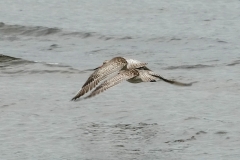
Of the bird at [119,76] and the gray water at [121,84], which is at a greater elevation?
the bird at [119,76]

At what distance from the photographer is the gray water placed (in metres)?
8.59

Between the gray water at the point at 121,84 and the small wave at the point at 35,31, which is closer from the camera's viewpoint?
the gray water at the point at 121,84

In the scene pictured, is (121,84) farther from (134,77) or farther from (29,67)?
(134,77)

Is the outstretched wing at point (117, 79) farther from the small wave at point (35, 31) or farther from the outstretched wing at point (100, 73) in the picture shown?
the small wave at point (35, 31)

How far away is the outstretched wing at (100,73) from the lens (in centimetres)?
910

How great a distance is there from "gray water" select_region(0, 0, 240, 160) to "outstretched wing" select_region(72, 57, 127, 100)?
47cm

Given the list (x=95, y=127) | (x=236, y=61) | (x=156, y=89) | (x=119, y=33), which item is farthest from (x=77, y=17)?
(x=95, y=127)

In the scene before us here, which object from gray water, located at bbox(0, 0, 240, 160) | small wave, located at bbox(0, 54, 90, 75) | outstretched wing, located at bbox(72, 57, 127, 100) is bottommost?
small wave, located at bbox(0, 54, 90, 75)

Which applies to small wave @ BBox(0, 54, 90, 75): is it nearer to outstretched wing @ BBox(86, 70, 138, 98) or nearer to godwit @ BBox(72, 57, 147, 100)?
godwit @ BBox(72, 57, 147, 100)

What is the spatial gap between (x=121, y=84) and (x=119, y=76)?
8.64ft

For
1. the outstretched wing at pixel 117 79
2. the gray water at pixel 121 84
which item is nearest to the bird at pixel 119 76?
Result: the outstretched wing at pixel 117 79

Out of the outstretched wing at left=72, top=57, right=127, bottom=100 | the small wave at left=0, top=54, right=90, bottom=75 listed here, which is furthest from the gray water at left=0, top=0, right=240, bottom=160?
the outstretched wing at left=72, top=57, right=127, bottom=100

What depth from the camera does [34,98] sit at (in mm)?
10727

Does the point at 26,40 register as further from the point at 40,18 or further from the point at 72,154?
the point at 72,154
